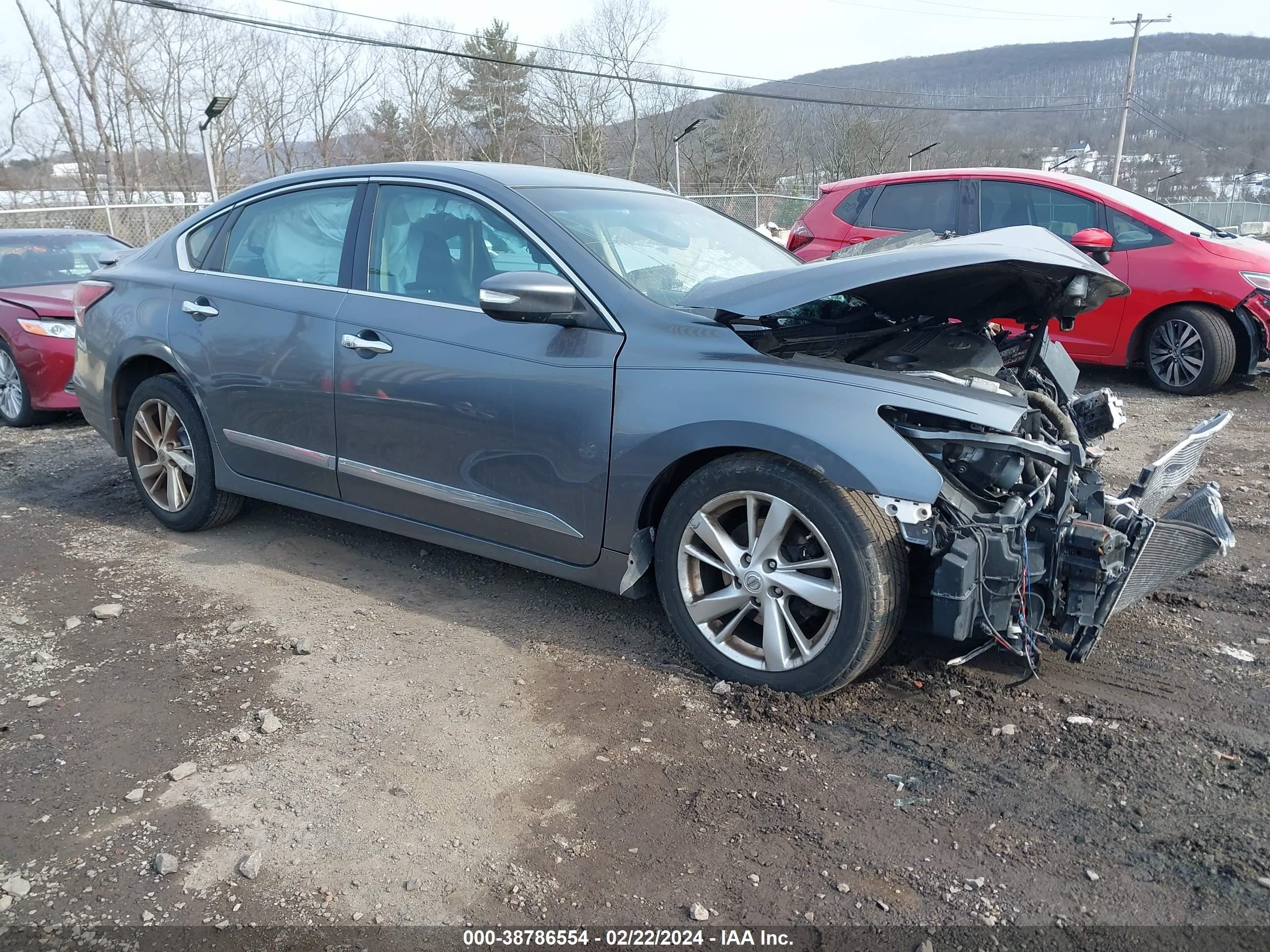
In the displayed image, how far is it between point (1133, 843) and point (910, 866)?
584 millimetres

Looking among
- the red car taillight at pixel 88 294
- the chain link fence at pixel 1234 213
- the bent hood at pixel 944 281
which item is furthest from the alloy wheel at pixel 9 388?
the chain link fence at pixel 1234 213

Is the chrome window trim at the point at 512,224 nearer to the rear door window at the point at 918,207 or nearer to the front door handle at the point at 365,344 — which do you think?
the front door handle at the point at 365,344

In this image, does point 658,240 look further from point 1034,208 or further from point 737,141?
point 737,141

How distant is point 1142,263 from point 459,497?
245 inches

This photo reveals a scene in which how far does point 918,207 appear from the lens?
8.52 meters

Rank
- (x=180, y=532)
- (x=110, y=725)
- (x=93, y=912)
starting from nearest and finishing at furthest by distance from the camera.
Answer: (x=93, y=912)
(x=110, y=725)
(x=180, y=532)

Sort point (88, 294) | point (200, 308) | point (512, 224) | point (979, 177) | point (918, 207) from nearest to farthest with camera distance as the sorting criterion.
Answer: point (512, 224), point (200, 308), point (88, 294), point (979, 177), point (918, 207)

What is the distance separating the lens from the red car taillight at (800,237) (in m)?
9.07

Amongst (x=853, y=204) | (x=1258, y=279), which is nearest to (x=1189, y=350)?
(x=1258, y=279)

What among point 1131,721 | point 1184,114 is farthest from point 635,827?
point 1184,114

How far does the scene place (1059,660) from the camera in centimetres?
340

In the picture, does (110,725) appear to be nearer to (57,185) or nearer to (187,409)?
(187,409)

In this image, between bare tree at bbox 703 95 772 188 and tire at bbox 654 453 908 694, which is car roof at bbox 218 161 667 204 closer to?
tire at bbox 654 453 908 694

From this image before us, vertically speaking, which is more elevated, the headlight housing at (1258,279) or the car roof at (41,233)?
the headlight housing at (1258,279)
